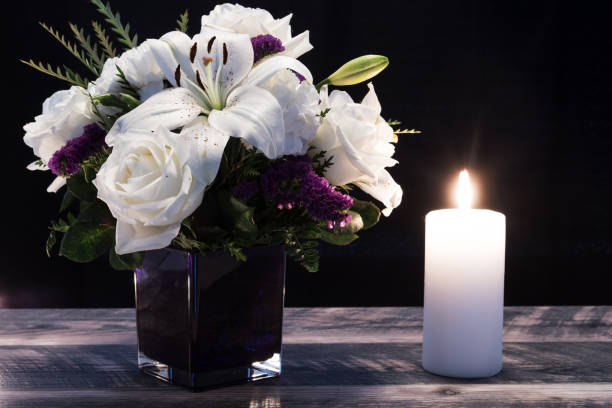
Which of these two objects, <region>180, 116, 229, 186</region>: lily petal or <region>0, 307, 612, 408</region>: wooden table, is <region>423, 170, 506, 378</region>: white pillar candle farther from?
<region>180, 116, 229, 186</region>: lily petal

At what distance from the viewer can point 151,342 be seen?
0.70 m

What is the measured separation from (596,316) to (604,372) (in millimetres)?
237

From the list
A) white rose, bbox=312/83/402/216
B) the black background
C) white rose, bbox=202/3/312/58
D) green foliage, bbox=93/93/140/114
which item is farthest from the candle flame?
the black background

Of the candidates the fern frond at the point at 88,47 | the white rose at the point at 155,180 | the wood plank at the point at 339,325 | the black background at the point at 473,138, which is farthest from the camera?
the black background at the point at 473,138

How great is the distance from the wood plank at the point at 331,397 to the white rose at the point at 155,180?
6.5 inches

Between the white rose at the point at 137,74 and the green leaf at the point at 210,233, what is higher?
the white rose at the point at 137,74

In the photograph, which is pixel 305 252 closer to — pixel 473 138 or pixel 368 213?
pixel 368 213

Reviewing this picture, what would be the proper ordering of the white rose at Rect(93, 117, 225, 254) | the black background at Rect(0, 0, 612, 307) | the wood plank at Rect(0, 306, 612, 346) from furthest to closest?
the black background at Rect(0, 0, 612, 307), the wood plank at Rect(0, 306, 612, 346), the white rose at Rect(93, 117, 225, 254)

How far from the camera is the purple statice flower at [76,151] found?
62 centimetres

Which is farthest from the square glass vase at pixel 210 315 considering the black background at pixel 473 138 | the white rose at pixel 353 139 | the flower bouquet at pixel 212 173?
the black background at pixel 473 138

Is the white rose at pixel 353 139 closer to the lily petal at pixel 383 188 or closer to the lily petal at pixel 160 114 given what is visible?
the lily petal at pixel 383 188

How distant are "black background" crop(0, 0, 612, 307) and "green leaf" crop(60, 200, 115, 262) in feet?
4.37

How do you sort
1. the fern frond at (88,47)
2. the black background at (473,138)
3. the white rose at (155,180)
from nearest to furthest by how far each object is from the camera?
the white rose at (155,180), the fern frond at (88,47), the black background at (473,138)

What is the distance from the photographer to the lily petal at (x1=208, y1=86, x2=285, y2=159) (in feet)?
1.86
